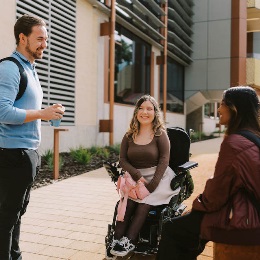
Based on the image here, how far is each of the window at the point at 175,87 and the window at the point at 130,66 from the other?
3.02 meters

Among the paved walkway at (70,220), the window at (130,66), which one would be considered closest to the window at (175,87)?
the window at (130,66)

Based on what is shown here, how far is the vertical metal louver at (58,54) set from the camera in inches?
331

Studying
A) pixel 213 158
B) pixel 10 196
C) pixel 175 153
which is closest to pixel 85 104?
pixel 213 158

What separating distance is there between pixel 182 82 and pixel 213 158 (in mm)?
10348

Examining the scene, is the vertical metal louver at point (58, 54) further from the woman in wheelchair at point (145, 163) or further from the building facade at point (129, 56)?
the woman in wheelchair at point (145, 163)

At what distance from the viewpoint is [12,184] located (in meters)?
2.40

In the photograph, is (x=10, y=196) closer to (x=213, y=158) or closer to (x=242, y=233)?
(x=242, y=233)

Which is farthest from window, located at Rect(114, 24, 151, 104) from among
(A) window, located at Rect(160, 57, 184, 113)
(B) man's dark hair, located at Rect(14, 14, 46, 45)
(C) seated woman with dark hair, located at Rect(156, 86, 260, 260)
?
(C) seated woman with dark hair, located at Rect(156, 86, 260, 260)

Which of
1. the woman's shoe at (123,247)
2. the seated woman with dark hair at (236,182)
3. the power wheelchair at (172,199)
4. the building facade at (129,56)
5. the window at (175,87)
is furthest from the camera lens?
the window at (175,87)

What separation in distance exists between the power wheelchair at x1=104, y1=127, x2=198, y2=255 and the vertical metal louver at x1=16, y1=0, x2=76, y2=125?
527 cm

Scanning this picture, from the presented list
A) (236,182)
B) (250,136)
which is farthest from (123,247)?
(250,136)

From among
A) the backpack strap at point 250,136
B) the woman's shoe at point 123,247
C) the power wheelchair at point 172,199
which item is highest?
the backpack strap at point 250,136

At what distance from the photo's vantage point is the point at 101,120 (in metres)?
10.9

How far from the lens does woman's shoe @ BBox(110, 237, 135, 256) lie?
299 cm
